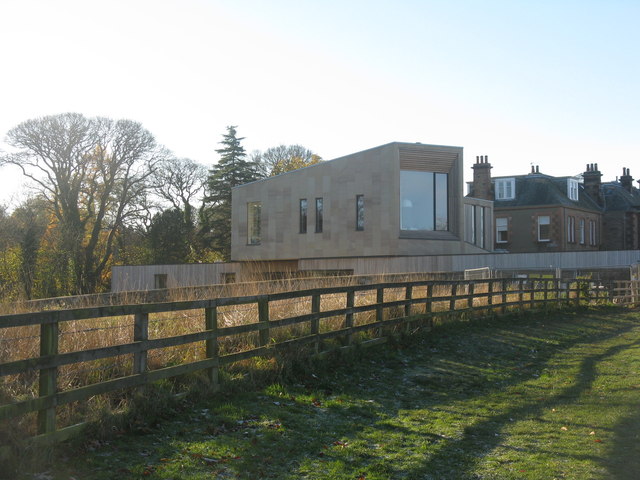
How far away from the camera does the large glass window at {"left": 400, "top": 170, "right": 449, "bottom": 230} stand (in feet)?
121

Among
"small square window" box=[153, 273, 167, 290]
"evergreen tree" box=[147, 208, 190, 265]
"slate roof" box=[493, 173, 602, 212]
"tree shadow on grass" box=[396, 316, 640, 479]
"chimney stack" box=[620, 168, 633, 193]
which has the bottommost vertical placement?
"tree shadow on grass" box=[396, 316, 640, 479]

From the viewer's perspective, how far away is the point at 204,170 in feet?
199

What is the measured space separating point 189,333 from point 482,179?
160 ft

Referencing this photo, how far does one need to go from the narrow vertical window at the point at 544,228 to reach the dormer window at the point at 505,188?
3.11 m

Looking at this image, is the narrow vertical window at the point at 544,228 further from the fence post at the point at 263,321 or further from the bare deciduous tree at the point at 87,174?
the fence post at the point at 263,321

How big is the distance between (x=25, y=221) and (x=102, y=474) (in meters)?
43.1

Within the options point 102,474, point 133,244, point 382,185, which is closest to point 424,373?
point 102,474

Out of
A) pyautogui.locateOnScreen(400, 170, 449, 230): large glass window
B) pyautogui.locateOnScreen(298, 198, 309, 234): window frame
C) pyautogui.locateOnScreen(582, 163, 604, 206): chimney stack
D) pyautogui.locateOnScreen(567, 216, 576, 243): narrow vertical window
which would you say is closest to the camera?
pyautogui.locateOnScreen(400, 170, 449, 230): large glass window

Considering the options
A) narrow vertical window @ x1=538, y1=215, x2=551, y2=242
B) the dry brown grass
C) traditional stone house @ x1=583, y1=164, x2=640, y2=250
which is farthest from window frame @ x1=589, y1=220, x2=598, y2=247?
the dry brown grass

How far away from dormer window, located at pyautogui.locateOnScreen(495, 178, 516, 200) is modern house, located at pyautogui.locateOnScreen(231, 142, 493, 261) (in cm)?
1480

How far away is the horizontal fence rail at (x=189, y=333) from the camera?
20.1ft

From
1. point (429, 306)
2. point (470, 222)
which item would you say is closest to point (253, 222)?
point (470, 222)

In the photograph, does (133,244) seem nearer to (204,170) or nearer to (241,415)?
(204,170)

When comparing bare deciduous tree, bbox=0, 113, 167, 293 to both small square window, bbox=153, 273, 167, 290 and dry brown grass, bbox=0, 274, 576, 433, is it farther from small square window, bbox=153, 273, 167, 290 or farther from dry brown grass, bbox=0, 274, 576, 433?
dry brown grass, bbox=0, 274, 576, 433
